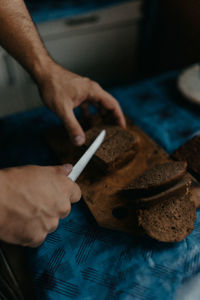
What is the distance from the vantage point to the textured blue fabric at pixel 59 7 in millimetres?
2925

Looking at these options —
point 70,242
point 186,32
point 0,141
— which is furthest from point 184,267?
point 186,32

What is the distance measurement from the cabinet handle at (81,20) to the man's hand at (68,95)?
147 cm

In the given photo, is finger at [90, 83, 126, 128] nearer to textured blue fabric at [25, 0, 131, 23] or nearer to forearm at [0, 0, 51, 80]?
forearm at [0, 0, 51, 80]

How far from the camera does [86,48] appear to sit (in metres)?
3.46

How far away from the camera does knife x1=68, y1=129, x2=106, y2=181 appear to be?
1524 mm

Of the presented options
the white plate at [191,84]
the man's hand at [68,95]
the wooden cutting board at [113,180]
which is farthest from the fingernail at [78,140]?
the white plate at [191,84]

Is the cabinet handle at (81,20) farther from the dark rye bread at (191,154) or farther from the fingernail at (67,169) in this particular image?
the fingernail at (67,169)

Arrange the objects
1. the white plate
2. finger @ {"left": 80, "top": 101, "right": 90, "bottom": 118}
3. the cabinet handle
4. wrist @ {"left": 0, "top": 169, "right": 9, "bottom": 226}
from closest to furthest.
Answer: wrist @ {"left": 0, "top": 169, "right": 9, "bottom": 226} < finger @ {"left": 80, "top": 101, "right": 90, "bottom": 118} < the white plate < the cabinet handle

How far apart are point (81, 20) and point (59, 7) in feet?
0.97

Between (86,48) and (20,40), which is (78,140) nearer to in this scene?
(20,40)

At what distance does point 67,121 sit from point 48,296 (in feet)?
3.42

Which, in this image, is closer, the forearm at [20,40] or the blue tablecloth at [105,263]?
the blue tablecloth at [105,263]

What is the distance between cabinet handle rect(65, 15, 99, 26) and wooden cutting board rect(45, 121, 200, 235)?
1.70 meters

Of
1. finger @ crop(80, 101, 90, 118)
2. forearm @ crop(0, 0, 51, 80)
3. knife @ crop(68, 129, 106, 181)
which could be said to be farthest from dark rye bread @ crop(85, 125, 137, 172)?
forearm @ crop(0, 0, 51, 80)
